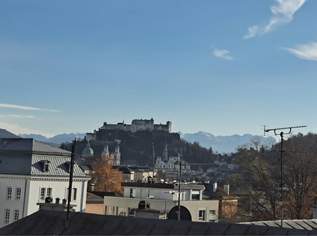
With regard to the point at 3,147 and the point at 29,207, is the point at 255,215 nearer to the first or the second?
the point at 29,207

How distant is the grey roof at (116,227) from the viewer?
14.9 m

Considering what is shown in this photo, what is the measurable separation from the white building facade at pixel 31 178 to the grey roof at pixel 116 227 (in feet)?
141

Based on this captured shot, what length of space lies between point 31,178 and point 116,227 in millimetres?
47216

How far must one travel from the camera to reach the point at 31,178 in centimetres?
6209

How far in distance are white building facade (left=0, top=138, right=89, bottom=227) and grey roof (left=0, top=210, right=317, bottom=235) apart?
43038 millimetres

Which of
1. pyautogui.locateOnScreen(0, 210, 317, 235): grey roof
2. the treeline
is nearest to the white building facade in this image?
the treeline

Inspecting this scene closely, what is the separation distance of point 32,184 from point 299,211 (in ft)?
90.7

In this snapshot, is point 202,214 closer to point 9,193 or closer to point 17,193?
point 17,193

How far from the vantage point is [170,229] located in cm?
1561

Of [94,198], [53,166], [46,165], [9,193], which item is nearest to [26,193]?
[9,193]

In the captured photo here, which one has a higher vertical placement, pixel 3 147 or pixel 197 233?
A: pixel 3 147

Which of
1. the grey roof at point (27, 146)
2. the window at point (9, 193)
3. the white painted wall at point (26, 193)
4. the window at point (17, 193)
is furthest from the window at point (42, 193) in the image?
the grey roof at point (27, 146)

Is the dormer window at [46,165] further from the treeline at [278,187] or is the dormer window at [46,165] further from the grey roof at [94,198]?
the treeline at [278,187]

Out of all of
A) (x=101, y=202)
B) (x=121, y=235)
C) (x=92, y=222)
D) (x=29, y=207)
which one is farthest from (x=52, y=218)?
(x=101, y=202)
